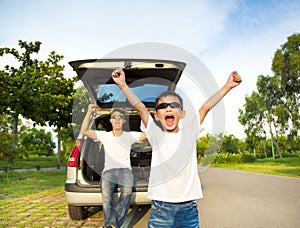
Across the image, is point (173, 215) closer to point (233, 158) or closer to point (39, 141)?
point (233, 158)

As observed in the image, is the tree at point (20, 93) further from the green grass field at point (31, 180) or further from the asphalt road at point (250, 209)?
the asphalt road at point (250, 209)

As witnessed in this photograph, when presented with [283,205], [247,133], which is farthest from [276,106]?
[283,205]

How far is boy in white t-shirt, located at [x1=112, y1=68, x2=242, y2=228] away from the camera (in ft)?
7.15

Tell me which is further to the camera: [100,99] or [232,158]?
[232,158]

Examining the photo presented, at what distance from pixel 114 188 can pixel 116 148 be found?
517 mm

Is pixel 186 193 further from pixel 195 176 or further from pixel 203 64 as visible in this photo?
pixel 203 64

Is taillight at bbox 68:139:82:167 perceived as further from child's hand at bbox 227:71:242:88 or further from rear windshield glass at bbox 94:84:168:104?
child's hand at bbox 227:71:242:88

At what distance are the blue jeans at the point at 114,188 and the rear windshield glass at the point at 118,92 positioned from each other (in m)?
1.22

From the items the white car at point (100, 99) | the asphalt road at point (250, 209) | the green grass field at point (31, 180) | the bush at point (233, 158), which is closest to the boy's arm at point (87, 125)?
the white car at point (100, 99)

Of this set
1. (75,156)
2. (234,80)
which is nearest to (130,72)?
(75,156)

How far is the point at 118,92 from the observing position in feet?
15.5

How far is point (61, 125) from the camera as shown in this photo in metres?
20.9

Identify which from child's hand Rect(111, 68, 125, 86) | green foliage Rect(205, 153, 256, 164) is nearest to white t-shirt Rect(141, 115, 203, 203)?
child's hand Rect(111, 68, 125, 86)

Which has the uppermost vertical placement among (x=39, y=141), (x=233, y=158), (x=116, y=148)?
(x=39, y=141)
